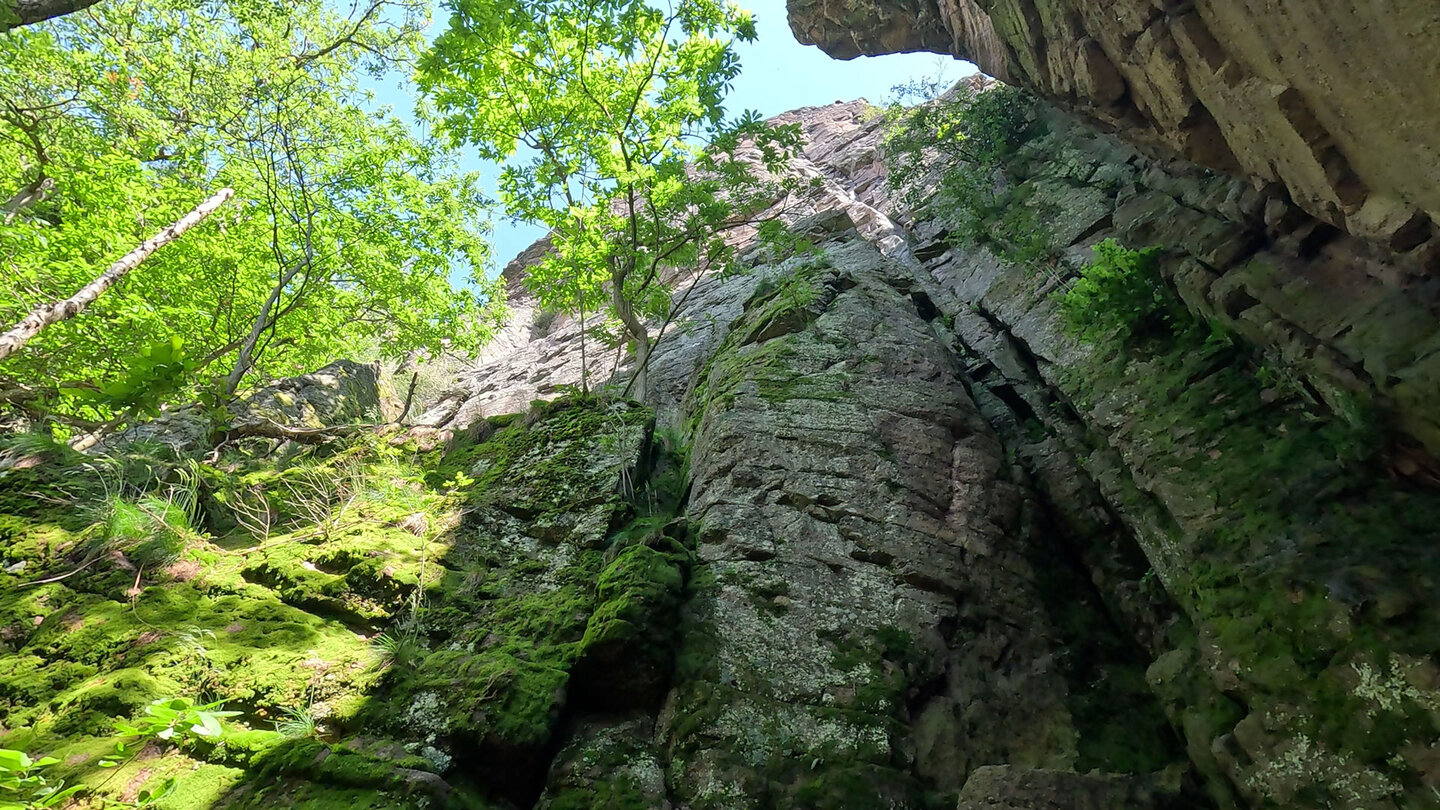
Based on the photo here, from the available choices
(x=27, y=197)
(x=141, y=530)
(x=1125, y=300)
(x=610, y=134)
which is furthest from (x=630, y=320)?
(x=27, y=197)

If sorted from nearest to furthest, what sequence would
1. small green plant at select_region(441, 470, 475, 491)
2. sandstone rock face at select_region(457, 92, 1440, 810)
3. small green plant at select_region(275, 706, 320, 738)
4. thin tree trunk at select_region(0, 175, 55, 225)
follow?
Answer: sandstone rock face at select_region(457, 92, 1440, 810) < small green plant at select_region(275, 706, 320, 738) < small green plant at select_region(441, 470, 475, 491) < thin tree trunk at select_region(0, 175, 55, 225)

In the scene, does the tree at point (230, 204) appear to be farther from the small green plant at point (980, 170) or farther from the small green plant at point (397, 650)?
the small green plant at point (980, 170)

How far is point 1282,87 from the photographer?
175 inches

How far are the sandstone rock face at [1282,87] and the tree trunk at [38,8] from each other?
31.3 feet

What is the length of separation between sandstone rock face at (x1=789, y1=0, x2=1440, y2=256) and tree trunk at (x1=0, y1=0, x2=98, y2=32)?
9533 millimetres

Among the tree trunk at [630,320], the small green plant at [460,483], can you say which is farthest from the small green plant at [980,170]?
the small green plant at [460,483]

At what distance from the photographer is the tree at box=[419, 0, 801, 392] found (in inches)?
395

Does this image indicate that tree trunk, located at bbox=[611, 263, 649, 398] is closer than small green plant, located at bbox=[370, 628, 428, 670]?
No

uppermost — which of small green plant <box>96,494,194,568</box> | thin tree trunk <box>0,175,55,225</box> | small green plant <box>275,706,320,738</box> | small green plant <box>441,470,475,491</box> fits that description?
thin tree trunk <box>0,175,55,225</box>

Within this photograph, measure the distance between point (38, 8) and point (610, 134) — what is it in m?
7.41

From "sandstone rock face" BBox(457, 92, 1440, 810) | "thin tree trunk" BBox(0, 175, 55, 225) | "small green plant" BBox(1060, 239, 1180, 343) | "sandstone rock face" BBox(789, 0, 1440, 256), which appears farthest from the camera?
"thin tree trunk" BBox(0, 175, 55, 225)

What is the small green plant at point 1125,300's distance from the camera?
6.92 m

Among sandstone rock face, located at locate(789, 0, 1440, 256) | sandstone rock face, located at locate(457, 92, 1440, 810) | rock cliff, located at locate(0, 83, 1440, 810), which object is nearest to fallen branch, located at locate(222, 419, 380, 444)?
rock cliff, located at locate(0, 83, 1440, 810)

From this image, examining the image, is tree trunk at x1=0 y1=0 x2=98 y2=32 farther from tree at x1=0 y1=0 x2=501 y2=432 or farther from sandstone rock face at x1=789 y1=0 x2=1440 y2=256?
sandstone rock face at x1=789 y1=0 x2=1440 y2=256
